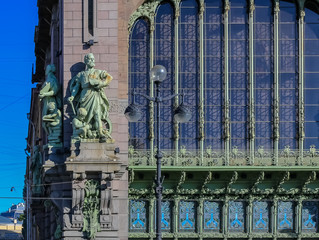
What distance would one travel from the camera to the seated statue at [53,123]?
38.8 metres

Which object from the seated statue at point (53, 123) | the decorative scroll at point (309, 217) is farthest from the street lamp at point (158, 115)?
the decorative scroll at point (309, 217)

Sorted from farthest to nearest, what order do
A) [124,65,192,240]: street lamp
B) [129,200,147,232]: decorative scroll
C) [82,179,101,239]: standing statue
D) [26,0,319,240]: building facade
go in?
1. [129,200,147,232]: decorative scroll
2. [26,0,319,240]: building facade
3. [82,179,101,239]: standing statue
4. [124,65,192,240]: street lamp

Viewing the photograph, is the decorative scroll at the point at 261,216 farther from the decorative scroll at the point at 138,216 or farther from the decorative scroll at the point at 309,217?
the decorative scroll at the point at 138,216

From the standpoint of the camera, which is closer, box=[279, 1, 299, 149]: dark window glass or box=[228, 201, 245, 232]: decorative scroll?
box=[228, 201, 245, 232]: decorative scroll

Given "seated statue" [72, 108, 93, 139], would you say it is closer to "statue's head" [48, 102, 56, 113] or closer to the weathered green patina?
"statue's head" [48, 102, 56, 113]

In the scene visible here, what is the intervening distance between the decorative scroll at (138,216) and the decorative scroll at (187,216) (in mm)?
1279

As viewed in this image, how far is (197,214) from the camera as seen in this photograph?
40062 mm

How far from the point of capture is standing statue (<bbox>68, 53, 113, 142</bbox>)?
124 feet

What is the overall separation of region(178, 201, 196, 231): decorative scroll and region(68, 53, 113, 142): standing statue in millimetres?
4164

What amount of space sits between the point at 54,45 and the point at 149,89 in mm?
5611

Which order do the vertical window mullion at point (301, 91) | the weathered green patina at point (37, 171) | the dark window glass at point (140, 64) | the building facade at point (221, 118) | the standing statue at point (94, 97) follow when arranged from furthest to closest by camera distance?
the weathered green patina at point (37, 171) → the dark window glass at point (140, 64) → the vertical window mullion at point (301, 91) → the building facade at point (221, 118) → the standing statue at point (94, 97)

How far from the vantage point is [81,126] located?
1483 inches

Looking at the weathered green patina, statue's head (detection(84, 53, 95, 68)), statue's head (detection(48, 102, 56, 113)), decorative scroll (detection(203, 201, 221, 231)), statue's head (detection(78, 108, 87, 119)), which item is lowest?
decorative scroll (detection(203, 201, 221, 231))

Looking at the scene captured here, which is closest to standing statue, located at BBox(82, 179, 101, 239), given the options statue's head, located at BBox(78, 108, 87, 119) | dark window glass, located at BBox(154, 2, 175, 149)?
statue's head, located at BBox(78, 108, 87, 119)
